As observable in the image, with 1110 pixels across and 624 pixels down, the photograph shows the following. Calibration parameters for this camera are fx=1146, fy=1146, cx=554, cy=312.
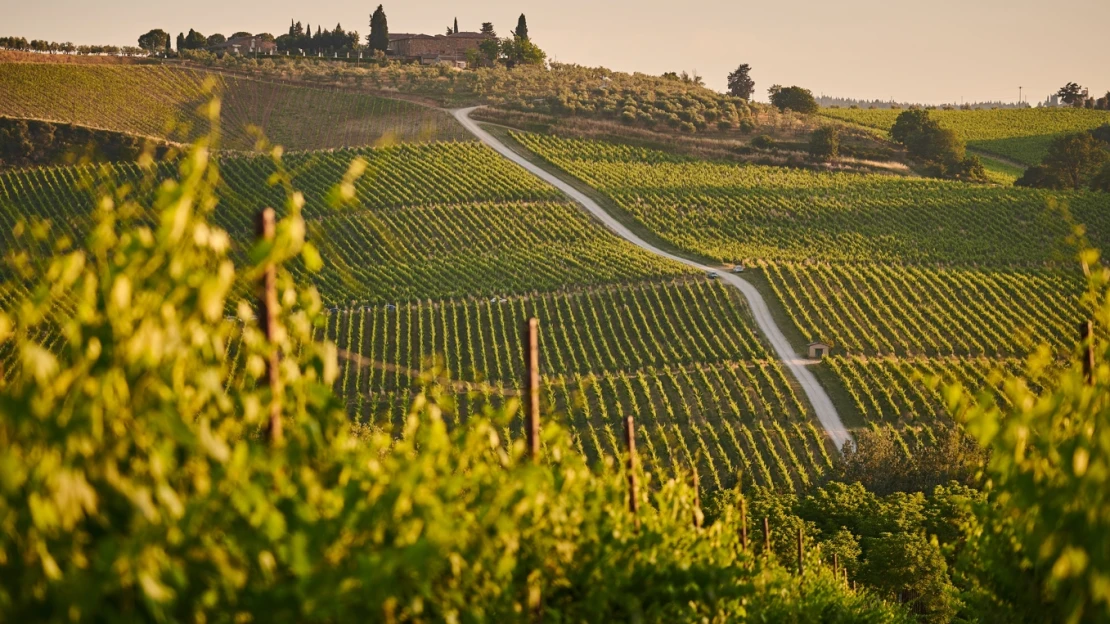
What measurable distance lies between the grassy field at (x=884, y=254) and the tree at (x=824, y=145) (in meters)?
5.55

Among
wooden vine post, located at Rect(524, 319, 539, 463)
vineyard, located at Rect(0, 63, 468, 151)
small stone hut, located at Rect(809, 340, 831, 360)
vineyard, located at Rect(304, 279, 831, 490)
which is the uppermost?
wooden vine post, located at Rect(524, 319, 539, 463)

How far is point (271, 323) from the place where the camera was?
5652 millimetres

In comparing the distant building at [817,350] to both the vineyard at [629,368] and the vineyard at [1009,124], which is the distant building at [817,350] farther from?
the vineyard at [1009,124]

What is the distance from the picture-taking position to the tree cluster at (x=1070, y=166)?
8831 cm

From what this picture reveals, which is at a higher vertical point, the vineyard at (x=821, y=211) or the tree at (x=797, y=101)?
the tree at (x=797, y=101)

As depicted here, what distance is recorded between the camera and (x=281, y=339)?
5.51m

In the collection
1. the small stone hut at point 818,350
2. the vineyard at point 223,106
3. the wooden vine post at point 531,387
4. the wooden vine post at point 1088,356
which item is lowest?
the small stone hut at point 818,350

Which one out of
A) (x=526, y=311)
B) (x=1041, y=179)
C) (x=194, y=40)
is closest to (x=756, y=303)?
(x=526, y=311)

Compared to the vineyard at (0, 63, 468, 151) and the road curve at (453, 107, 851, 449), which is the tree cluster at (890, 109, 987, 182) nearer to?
the road curve at (453, 107, 851, 449)

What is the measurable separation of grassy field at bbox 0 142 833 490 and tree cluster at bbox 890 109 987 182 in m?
35.2

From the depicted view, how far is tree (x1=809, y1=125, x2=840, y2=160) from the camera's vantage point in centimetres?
8944

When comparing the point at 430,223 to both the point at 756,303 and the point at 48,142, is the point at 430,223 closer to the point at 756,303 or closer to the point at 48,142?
the point at 756,303

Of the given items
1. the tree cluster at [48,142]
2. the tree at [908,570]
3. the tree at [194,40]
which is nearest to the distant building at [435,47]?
the tree at [194,40]

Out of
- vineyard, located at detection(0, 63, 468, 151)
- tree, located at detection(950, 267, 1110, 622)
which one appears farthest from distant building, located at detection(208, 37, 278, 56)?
tree, located at detection(950, 267, 1110, 622)
